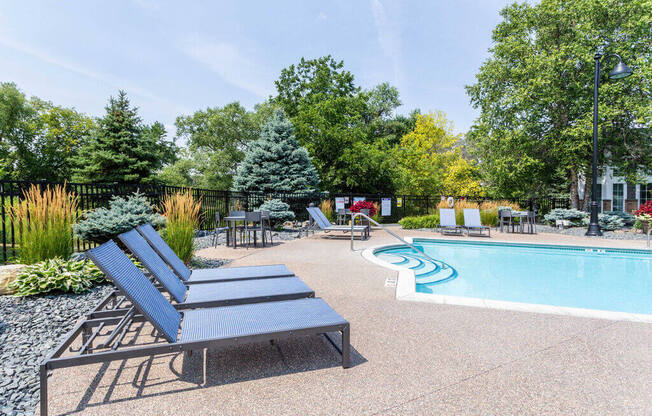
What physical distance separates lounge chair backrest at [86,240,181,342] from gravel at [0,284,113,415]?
2.63ft

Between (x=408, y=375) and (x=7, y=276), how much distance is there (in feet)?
14.6

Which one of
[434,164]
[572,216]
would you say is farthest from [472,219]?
[434,164]

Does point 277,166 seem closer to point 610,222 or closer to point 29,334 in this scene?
point 29,334

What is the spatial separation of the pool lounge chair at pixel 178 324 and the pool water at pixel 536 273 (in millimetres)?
3577

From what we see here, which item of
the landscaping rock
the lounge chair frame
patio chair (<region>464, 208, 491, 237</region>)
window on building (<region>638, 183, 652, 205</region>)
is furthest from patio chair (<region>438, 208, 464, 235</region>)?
window on building (<region>638, 183, 652, 205</region>)

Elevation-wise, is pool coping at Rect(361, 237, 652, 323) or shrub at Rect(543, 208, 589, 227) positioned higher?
shrub at Rect(543, 208, 589, 227)

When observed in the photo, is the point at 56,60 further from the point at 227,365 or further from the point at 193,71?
the point at 227,365

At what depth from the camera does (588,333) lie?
9.37ft

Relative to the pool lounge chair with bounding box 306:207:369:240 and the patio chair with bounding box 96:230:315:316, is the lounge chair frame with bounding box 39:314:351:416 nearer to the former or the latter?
the patio chair with bounding box 96:230:315:316

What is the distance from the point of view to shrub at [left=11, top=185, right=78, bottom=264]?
398cm

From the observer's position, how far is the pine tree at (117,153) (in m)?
19.2

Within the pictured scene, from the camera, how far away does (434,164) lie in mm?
22250

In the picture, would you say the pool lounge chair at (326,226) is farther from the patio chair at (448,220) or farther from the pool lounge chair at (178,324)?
the pool lounge chair at (178,324)

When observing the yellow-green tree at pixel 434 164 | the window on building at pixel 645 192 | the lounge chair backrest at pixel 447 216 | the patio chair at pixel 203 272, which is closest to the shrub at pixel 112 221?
the patio chair at pixel 203 272
